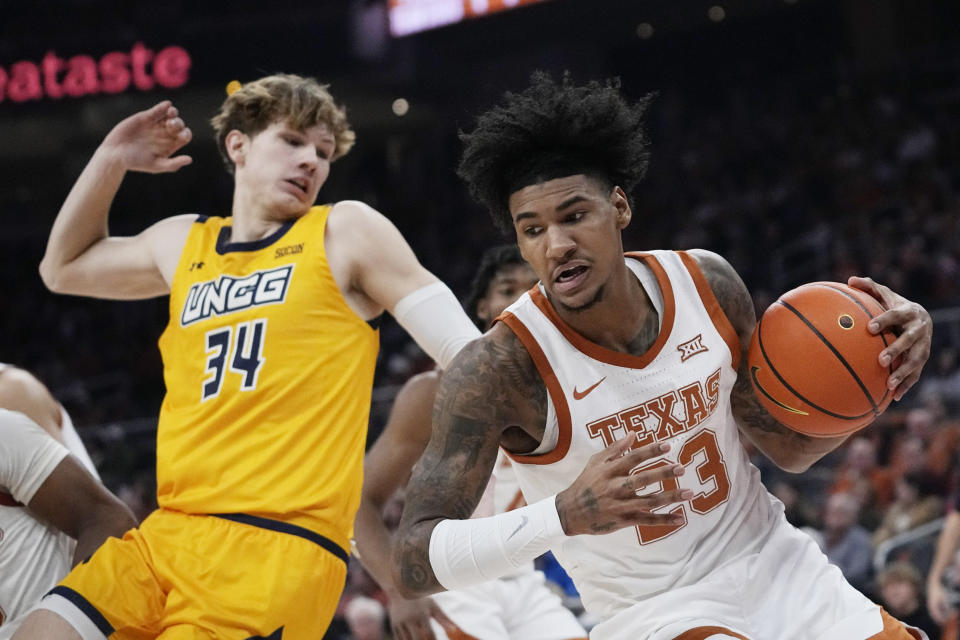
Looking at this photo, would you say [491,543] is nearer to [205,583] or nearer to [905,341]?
[205,583]

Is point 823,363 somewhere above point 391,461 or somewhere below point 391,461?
above

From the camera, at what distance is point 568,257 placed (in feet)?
8.95

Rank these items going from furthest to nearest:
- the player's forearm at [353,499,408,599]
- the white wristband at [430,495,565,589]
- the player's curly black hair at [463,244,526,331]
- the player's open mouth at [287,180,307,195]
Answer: the player's curly black hair at [463,244,526,331] → the player's forearm at [353,499,408,599] → the player's open mouth at [287,180,307,195] → the white wristband at [430,495,565,589]

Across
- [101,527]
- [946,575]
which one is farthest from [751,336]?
[946,575]

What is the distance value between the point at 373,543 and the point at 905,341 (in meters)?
1.93

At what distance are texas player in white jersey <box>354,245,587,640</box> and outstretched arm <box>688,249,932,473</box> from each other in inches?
49.8

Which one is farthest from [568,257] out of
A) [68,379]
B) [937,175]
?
[68,379]

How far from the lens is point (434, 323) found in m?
3.11

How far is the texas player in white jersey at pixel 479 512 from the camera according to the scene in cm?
391

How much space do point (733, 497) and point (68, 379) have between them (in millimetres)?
15700

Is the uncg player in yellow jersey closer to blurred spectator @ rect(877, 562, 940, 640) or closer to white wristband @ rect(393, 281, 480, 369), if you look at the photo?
white wristband @ rect(393, 281, 480, 369)

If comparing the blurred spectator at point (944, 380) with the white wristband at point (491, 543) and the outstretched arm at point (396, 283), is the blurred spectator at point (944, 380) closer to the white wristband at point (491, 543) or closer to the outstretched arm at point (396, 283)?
the outstretched arm at point (396, 283)

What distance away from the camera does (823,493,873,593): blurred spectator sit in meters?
7.32

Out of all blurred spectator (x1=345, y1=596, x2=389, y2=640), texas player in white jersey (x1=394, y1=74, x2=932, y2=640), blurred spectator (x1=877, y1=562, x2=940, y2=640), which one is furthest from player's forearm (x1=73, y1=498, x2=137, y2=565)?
blurred spectator (x1=877, y1=562, x2=940, y2=640)
